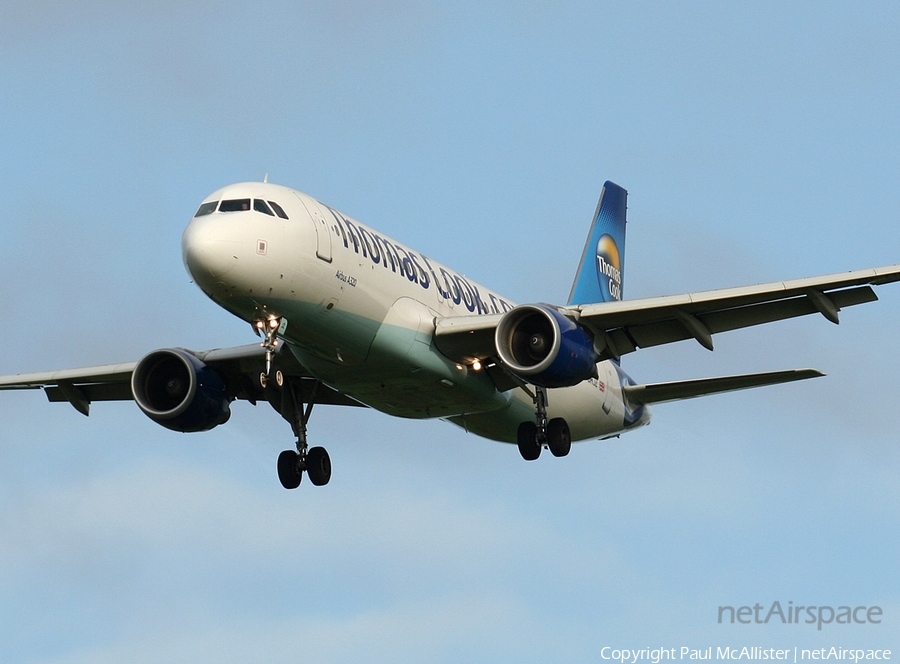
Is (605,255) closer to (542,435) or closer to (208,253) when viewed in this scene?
(542,435)

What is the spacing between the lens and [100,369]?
3644cm

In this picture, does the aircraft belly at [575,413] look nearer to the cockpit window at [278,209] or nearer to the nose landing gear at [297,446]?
the nose landing gear at [297,446]

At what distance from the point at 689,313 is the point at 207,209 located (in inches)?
410

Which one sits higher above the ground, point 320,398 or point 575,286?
point 575,286

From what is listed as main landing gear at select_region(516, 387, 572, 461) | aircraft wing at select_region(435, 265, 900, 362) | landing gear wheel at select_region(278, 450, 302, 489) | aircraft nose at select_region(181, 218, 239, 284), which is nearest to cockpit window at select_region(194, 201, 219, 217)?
aircraft nose at select_region(181, 218, 239, 284)

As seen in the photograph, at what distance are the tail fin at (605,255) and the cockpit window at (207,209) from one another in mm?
14973

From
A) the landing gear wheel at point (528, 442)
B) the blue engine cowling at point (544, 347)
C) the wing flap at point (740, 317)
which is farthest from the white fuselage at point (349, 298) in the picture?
the wing flap at point (740, 317)

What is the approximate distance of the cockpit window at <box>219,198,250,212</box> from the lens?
2934 centimetres

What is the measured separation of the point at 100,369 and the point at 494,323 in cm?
1063

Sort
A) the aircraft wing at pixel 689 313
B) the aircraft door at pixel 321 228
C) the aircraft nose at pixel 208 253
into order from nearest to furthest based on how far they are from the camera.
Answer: the aircraft nose at pixel 208 253
the aircraft door at pixel 321 228
the aircraft wing at pixel 689 313

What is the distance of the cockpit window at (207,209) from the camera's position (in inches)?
1157

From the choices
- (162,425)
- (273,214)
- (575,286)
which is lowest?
(162,425)

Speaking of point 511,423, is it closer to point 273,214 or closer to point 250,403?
point 250,403

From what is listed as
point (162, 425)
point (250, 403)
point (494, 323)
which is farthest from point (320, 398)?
point (494, 323)
